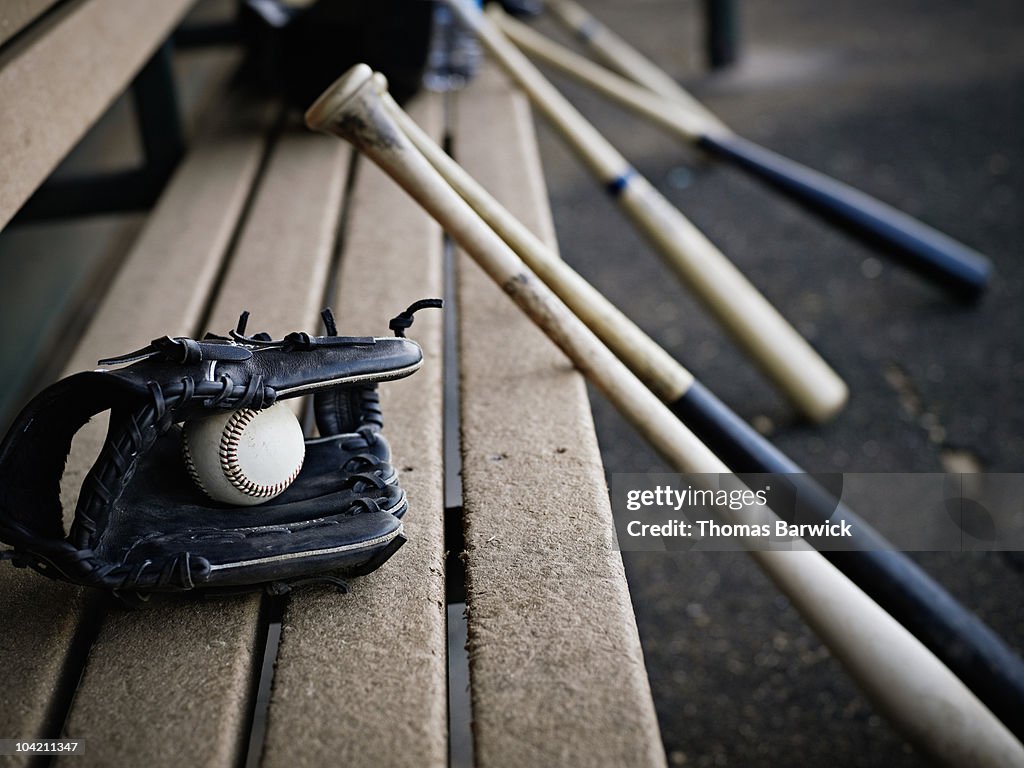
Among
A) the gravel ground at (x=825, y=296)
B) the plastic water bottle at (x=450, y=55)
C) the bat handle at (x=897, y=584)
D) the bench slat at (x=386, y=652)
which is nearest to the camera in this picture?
the bench slat at (x=386, y=652)

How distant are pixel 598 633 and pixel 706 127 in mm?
2516

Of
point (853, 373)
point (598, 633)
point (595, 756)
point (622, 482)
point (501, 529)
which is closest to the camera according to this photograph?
point (595, 756)

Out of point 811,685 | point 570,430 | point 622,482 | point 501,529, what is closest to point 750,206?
point 622,482

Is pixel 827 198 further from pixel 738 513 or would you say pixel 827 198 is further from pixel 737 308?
pixel 738 513

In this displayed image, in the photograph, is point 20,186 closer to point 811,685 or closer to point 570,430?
point 570,430

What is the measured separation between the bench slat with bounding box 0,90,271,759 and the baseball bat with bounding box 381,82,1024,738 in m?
0.52

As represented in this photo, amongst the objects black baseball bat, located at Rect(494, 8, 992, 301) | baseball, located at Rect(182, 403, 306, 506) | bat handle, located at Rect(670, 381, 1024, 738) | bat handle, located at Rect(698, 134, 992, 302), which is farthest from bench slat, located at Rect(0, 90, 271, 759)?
bat handle, located at Rect(698, 134, 992, 302)

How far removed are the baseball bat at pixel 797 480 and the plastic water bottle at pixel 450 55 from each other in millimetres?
1515

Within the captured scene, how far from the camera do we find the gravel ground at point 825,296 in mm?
1730

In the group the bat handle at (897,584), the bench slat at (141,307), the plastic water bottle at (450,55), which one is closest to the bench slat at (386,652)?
the bench slat at (141,307)

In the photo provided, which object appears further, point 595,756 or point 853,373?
point 853,373

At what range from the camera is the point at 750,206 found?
3486 millimetres

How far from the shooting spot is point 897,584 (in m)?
1.35

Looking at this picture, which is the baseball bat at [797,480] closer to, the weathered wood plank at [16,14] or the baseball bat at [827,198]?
the weathered wood plank at [16,14]
